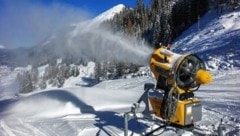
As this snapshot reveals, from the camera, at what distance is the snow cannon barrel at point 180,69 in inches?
320

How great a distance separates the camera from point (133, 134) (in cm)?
940

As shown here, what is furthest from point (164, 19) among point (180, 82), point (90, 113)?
point (180, 82)

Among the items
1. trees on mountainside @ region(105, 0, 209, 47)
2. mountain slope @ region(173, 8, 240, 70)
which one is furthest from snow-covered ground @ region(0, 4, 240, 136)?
trees on mountainside @ region(105, 0, 209, 47)

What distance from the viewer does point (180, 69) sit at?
8219mm

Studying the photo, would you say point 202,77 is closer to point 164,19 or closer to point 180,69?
point 180,69

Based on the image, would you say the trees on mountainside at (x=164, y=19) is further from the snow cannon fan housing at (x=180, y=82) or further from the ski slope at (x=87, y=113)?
the snow cannon fan housing at (x=180, y=82)

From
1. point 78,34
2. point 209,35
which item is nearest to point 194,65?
point 209,35

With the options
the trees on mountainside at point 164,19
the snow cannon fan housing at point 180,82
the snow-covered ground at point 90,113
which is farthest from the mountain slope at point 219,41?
the snow cannon fan housing at point 180,82

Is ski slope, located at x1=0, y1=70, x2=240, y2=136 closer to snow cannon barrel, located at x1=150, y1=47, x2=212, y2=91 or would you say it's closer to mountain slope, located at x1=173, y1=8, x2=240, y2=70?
snow cannon barrel, located at x1=150, y1=47, x2=212, y2=91

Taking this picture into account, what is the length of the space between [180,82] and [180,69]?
29cm

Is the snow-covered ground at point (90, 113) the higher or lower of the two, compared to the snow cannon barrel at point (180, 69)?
lower

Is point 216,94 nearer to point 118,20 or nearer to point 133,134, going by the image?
point 133,134

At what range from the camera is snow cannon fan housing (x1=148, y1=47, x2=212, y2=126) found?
8.12 meters

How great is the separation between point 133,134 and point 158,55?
2214 millimetres
